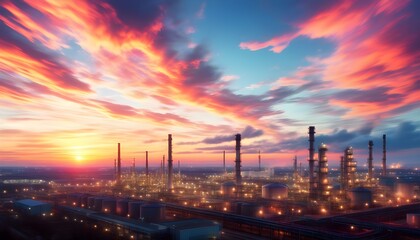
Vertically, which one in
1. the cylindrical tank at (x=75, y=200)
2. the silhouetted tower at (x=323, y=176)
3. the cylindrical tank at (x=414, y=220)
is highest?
the silhouetted tower at (x=323, y=176)

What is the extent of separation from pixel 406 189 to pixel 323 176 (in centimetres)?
2912

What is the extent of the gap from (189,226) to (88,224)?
61.3 ft

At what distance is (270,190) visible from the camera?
79.2 m

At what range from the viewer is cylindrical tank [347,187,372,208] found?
70.8 m

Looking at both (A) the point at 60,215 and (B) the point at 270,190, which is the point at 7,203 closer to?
(A) the point at 60,215

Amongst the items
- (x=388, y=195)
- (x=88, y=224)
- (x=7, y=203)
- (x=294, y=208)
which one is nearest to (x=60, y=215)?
(x=88, y=224)

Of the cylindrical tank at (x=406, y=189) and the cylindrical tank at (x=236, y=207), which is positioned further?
the cylindrical tank at (x=406, y=189)

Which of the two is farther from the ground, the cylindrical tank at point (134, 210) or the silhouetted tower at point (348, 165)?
the silhouetted tower at point (348, 165)

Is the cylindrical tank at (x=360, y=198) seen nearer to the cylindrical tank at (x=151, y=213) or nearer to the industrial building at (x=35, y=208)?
the cylindrical tank at (x=151, y=213)

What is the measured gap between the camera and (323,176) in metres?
73.8

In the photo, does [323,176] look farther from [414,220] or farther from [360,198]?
[414,220]

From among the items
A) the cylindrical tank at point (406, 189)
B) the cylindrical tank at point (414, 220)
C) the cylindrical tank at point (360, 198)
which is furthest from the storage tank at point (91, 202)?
the cylindrical tank at point (406, 189)

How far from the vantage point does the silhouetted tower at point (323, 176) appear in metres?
72.9

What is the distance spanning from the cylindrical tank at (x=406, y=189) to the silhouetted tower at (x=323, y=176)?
2743 centimetres
